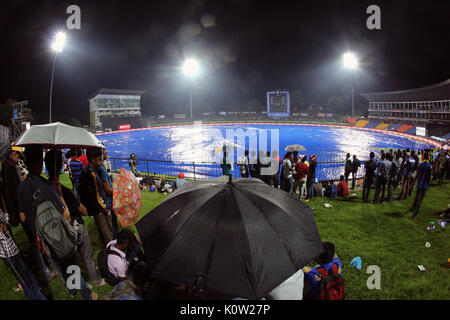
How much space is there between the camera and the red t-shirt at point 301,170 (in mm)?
8605

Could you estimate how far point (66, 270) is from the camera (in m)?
3.72

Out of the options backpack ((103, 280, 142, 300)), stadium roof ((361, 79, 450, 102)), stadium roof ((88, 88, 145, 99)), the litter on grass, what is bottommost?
the litter on grass

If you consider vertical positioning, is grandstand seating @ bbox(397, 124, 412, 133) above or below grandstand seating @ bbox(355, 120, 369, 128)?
below

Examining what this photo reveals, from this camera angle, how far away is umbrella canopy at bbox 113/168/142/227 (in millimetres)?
5844

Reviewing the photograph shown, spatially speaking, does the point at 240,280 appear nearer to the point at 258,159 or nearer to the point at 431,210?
the point at 258,159

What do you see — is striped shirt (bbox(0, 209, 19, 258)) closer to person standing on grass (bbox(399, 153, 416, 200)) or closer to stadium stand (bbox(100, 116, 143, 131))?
person standing on grass (bbox(399, 153, 416, 200))

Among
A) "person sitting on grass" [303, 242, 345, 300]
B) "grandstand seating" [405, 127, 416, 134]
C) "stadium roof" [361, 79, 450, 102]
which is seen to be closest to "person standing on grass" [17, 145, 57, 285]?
"person sitting on grass" [303, 242, 345, 300]

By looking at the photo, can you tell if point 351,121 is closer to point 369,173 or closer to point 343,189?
point 343,189

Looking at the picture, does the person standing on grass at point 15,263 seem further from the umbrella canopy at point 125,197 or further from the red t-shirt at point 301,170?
the red t-shirt at point 301,170

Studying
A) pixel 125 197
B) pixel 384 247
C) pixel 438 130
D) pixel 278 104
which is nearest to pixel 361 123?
pixel 438 130

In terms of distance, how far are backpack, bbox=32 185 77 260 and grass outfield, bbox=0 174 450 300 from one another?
122 cm

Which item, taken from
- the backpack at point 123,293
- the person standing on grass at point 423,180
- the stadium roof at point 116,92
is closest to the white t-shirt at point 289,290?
the backpack at point 123,293

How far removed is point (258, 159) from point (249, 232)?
667cm

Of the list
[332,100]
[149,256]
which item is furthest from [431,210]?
[332,100]
